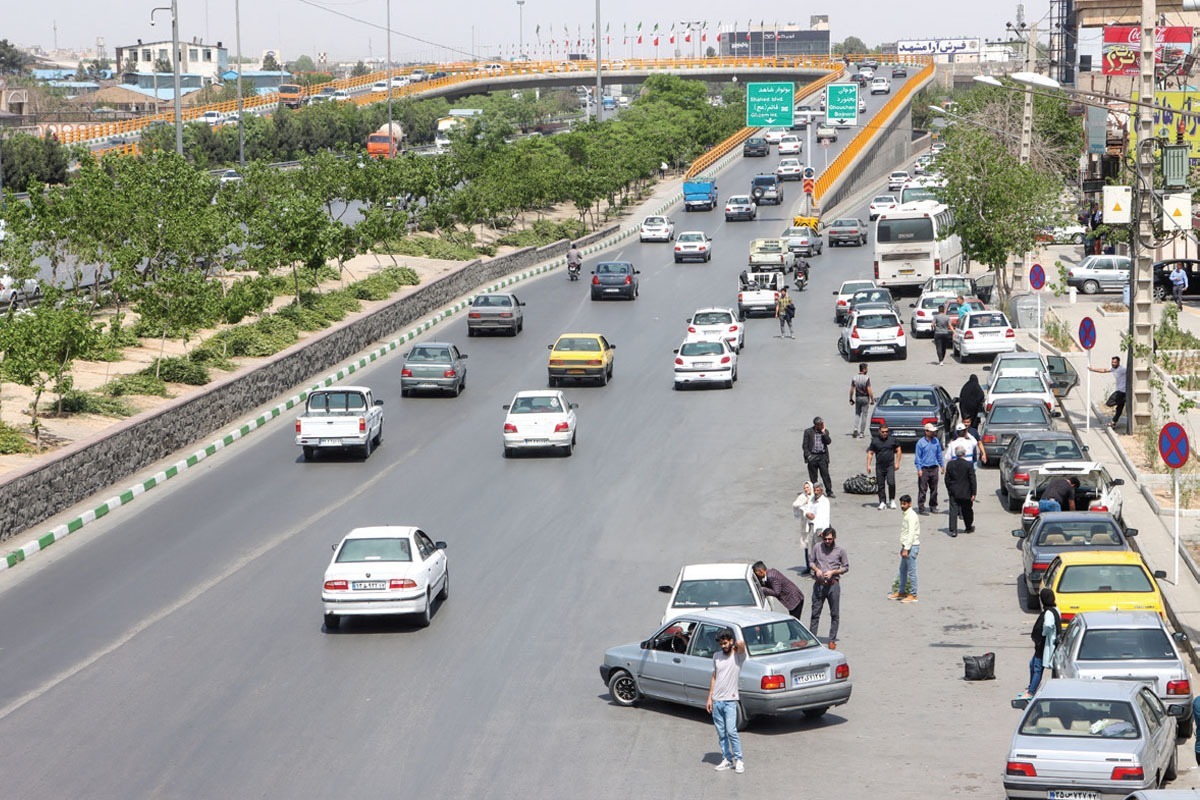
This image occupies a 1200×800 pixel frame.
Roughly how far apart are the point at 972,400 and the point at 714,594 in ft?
52.3

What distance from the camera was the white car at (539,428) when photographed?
3338cm

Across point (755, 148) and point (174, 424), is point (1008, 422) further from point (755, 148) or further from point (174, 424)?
point (755, 148)

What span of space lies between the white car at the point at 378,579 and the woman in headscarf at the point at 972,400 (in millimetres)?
16389

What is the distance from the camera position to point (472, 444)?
35.2m

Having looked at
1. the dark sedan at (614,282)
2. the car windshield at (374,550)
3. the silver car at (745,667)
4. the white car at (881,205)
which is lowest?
the silver car at (745,667)

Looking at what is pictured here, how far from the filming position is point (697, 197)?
320ft

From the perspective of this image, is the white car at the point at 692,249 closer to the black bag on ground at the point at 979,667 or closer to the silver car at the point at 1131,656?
the black bag on ground at the point at 979,667

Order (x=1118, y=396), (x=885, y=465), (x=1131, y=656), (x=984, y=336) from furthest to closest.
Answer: (x=984, y=336), (x=1118, y=396), (x=885, y=465), (x=1131, y=656)

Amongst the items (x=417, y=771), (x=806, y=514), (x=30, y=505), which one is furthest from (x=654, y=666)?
(x=30, y=505)

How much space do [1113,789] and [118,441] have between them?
22.3m

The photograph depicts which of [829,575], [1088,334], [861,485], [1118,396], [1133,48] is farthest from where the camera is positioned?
[1133,48]

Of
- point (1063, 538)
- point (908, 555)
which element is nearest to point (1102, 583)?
point (1063, 538)

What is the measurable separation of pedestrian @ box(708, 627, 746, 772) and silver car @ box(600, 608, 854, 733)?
1.06 m

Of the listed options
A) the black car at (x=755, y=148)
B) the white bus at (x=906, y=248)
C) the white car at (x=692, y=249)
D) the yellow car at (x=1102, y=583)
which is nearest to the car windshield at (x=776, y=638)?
the yellow car at (x=1102, y=583)
